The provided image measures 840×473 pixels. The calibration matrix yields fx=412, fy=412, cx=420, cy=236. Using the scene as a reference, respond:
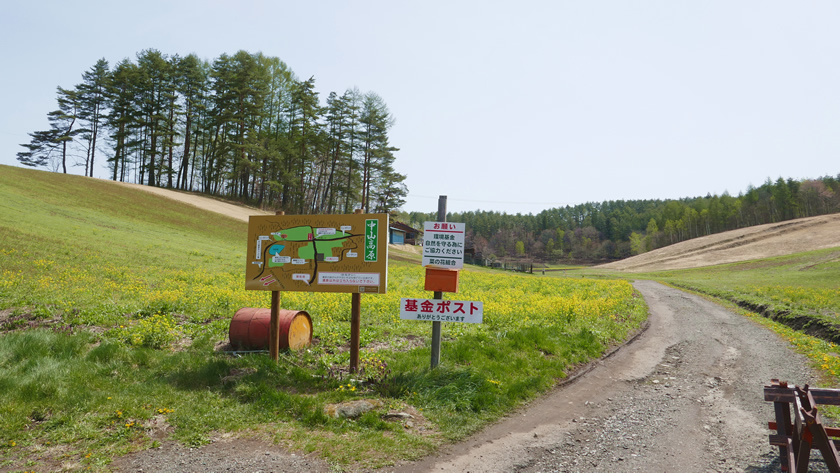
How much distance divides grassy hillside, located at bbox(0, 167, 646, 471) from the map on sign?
1464mm

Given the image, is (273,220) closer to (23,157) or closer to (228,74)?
(228,74)

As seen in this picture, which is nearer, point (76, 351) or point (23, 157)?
point (76, 351)

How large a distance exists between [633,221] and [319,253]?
6123 inches

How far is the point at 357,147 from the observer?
59.0 metres

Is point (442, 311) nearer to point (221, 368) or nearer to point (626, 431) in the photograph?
point (626, 431)

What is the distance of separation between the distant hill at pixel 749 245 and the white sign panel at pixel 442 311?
64354 mm

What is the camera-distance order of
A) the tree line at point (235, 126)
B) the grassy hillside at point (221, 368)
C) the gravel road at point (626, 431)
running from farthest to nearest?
1. the tree line at point (235, 126)
2. the grassy hillside at point (221, 368)
3. the gravel road at point (626, 431)

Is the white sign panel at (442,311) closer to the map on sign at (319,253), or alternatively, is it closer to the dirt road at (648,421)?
the map on sign at (319,253)

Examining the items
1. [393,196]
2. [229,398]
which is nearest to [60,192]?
[393,196]

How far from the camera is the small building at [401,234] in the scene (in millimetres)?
62312

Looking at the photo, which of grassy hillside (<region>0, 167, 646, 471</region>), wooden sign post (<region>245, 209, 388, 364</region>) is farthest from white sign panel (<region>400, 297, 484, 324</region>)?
grassy hillside (<region>0, 167, 646, 471</region>)

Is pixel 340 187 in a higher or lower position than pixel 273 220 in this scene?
higher

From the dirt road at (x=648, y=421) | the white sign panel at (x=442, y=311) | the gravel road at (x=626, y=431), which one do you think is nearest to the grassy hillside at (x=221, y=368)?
the gravel road at (x=626, y=431)

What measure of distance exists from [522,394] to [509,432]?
4.13 ft
